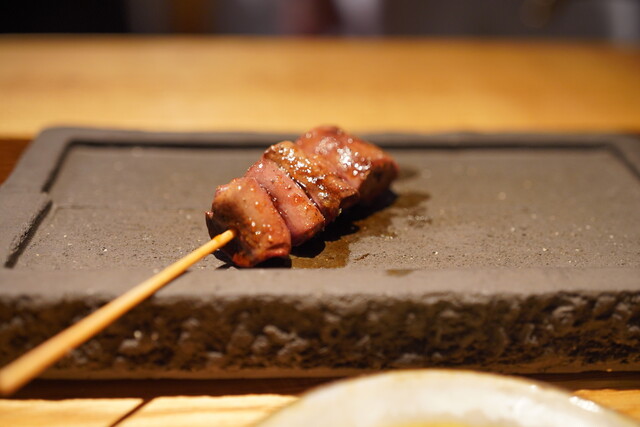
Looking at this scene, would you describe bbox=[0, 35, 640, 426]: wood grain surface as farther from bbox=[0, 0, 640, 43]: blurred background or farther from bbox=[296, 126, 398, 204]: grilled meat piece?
bbox=[0, 0, 640, 43]: blurred background

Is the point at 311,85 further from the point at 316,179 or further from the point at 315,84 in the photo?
the point at 316,179

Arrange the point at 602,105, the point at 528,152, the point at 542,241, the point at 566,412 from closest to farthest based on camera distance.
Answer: the point at 566,412 → the point at 542,241 → the point at 528,152 → the point at 602,105

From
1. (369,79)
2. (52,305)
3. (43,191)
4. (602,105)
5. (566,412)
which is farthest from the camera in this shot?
(369,79)

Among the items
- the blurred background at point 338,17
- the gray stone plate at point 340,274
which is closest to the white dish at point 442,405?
the gray stone plate at point 340,274

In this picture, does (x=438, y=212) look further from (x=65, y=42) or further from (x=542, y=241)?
(x=65, y=42)

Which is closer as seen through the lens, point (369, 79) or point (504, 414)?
point (504, 414)

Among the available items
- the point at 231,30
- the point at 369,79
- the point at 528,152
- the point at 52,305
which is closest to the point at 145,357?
the point at 52,305

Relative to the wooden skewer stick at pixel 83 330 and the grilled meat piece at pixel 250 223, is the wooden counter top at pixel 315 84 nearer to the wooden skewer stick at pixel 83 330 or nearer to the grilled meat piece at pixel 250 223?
the grilled meat piece at pixel 250 223
